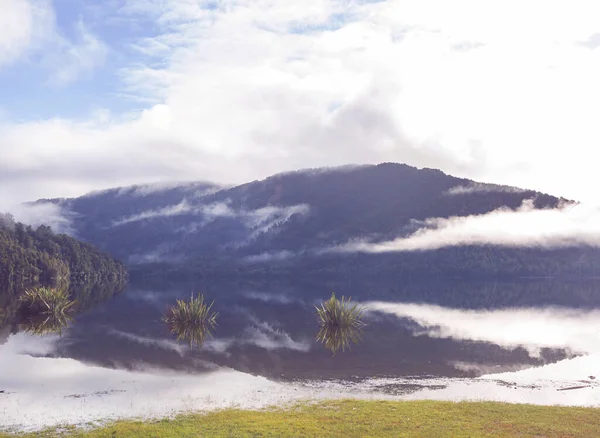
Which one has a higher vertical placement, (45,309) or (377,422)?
(45,309)

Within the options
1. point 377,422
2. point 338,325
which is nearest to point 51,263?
point 338,325

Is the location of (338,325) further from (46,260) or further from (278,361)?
(46,260)

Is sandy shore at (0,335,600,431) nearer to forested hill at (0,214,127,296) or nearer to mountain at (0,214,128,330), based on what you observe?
mountain at (0,214,128,330)

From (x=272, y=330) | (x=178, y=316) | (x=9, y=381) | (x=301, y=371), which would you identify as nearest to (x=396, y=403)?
(x=301, y=371)

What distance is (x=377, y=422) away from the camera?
19.5m

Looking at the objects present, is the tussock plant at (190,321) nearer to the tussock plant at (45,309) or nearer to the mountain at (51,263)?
the tussock plant at (45,309)

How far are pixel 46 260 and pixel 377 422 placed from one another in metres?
137

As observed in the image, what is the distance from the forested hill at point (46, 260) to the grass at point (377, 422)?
110601 millimetres

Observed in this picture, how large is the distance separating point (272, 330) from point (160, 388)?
27.4 meters

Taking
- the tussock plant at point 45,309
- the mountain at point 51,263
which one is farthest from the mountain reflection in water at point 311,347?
the mountain at point 51,263

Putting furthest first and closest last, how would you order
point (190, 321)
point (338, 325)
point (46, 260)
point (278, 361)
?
point (46, 260) → point (190, 321) → point (338, 325) → point (278, 361)

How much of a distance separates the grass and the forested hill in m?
111

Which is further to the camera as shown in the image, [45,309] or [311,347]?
[45,309]

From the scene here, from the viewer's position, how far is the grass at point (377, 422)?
18.1 m
